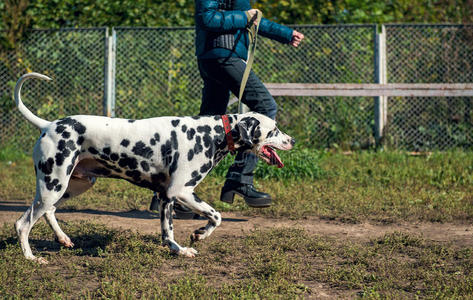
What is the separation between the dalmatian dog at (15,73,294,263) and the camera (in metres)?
4.21

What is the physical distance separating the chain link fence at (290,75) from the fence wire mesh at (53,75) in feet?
0.06

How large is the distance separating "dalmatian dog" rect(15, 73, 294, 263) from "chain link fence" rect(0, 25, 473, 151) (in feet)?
17.0

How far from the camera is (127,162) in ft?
A: 14.3

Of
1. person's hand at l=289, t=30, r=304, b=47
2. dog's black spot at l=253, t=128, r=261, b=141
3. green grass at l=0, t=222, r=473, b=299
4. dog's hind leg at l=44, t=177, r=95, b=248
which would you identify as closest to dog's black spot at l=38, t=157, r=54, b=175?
dog's hind leg at l=44, t=177, r=95, b=248

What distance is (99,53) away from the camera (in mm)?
10234

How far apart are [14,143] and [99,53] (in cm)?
219

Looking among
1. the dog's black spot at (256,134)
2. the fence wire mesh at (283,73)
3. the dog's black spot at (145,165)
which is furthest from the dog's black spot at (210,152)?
the fence wire mesh at (283,73)

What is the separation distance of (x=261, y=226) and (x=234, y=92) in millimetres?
1270

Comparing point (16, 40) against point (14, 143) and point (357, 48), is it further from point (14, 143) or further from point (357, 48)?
point (357, 48)

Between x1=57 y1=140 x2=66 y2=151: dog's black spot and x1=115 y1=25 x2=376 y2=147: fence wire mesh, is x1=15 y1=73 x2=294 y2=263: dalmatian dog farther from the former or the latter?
x1=115 y1=25 x2=376 y2=147: fence wire mesh

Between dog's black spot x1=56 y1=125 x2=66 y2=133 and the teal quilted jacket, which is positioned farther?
the teal quilted jacket

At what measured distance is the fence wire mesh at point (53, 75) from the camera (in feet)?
33.3

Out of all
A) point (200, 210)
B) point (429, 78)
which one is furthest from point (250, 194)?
point (429, 78)

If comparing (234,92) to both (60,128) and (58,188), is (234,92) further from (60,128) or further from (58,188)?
(58,188)
